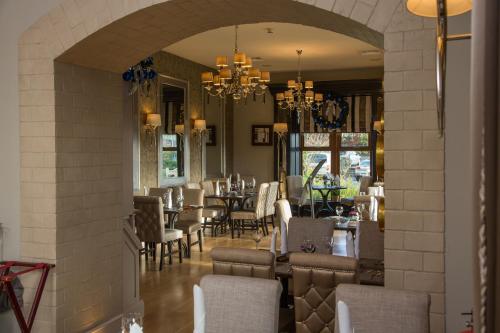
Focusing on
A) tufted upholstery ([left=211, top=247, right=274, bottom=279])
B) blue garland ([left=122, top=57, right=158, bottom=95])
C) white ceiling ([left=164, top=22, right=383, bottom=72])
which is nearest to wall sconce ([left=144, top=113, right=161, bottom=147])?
white ceiling ([left=164, top=22, right=383, bottom=72])

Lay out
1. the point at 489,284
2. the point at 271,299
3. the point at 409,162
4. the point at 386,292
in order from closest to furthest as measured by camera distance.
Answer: the point at 489,284 → the point at 386,292 → the point at 271,299 → the point at 409,162

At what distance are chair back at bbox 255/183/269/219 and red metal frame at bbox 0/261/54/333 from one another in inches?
241

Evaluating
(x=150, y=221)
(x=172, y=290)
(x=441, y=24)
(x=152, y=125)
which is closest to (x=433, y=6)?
(x=441, y=24)

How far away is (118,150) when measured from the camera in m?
4.41

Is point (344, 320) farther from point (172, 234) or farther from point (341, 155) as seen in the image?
point (341, 155)

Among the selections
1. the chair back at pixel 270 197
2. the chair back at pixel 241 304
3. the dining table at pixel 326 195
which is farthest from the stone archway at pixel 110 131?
the dining table at pixel 326 195

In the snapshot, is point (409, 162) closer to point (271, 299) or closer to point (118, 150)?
point (271, 299)

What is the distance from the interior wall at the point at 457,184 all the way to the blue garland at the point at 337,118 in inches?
380

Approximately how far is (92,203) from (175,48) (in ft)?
19.3

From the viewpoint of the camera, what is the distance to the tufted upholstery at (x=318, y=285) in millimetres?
3182

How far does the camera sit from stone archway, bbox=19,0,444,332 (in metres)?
2.79

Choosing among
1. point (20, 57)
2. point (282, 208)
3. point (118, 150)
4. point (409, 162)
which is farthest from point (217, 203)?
point (409, 162)

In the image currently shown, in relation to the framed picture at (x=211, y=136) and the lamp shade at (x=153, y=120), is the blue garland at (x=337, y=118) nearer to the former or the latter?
the framed picture at (x=211, y=136)

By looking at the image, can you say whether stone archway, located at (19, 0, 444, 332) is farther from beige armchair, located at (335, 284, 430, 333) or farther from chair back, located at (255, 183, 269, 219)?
chair back, located at (255, 183, 269, 219)
